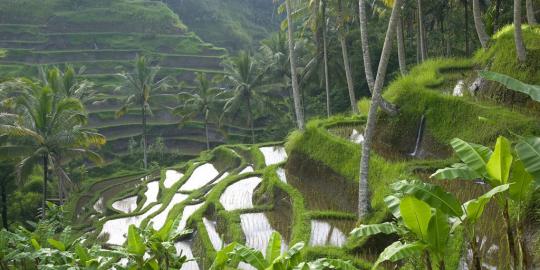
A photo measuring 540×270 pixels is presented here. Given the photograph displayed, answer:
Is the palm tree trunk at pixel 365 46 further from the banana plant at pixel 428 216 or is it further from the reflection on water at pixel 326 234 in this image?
the banana plant at pixel 428 216

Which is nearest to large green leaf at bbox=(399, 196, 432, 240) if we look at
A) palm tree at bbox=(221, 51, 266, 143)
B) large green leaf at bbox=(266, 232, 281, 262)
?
large green leaf at bbox=(266, 232, 281, 262)

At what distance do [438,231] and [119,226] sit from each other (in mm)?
12751

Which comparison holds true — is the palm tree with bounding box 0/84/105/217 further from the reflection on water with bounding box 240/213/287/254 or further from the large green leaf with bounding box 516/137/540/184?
the large green leaf with bounding box 516/137/540/184

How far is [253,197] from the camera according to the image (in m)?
12.2

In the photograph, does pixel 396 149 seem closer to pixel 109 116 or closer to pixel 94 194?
pixel 94 194

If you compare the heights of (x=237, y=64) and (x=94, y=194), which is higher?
(x=237, y=64)

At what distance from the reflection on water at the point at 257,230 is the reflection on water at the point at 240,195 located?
34.2 inches

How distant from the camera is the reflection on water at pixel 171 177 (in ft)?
62.5

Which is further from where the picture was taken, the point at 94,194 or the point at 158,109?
the point at 158,109

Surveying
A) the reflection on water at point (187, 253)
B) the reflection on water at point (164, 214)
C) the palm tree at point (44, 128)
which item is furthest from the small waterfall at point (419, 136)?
the palm tree at point (44, 128)

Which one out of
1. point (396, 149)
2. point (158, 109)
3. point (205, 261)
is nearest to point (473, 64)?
point (396, 149)

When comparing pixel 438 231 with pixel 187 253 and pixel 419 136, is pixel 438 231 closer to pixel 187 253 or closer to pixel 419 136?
pixel 419 136

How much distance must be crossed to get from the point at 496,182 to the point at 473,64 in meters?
7.82

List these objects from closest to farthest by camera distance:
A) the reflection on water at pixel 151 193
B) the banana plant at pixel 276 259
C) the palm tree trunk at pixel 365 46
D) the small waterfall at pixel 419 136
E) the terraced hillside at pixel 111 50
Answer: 1. the banana plant at pixel 276 259
2. the palm tree trunk at pixel 365 46
3. the small waterfall at pixel 419 136
4. the reflection on water at pixel 151 193
5. the terraced hillside at pixel 111 50
